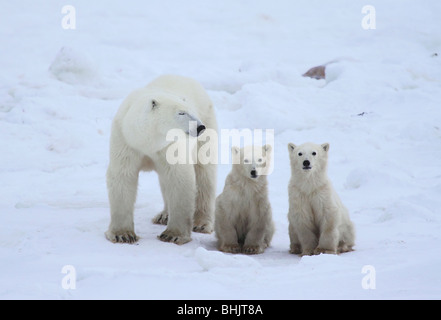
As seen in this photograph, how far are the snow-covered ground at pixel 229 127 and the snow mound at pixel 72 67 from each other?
2cm

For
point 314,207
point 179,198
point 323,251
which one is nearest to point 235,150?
point 179,198

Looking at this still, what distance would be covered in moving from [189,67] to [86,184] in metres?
5.49

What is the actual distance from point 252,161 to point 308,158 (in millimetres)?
449

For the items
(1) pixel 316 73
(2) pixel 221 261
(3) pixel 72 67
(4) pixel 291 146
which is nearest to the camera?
(2) pixel 221 261

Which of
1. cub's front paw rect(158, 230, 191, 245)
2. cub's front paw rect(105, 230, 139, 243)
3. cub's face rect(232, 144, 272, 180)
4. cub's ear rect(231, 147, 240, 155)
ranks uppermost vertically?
cub's ear rect(231, 147, 240, 155)

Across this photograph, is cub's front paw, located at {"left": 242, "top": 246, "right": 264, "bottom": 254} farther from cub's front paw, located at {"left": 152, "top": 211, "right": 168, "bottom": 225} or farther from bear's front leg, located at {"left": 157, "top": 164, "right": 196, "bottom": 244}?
cub's front paw, located at {"left": 152, "top": 211, "right": 168, "bottom": 225}

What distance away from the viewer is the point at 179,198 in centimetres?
489

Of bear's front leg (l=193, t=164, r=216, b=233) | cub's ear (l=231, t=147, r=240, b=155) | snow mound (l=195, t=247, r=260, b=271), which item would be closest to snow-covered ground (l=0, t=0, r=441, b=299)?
snow mound (l=195, t=247, r=260, b=271)

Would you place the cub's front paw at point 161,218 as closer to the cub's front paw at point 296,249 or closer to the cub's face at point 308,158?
the cub's front paw at point 296,249

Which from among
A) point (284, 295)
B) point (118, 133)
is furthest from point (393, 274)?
point (118, 133)

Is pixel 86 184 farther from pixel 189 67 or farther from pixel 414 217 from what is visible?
pixel 189 67

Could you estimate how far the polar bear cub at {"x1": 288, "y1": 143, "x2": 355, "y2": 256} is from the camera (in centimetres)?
457

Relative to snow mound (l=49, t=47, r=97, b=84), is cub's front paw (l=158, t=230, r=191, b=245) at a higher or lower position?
lower

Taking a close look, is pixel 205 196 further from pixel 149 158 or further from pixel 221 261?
pixel 221 261
